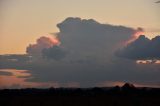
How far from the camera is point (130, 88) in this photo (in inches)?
6708
